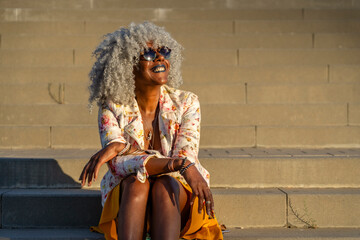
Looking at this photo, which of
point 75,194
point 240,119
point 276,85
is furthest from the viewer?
point 276,85

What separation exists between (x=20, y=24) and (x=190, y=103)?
452 centimetres

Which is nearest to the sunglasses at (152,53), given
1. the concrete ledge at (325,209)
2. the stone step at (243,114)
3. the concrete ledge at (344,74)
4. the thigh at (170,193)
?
the thigh at (170,193)

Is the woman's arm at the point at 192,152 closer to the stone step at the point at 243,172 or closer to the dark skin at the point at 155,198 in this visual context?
the dark skin at the point at 155,198

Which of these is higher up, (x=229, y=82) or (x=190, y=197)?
(x=229, y=82)

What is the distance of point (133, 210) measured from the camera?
276 cm

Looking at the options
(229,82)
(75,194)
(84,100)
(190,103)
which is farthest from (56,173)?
(229,82)

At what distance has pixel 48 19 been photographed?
7379 millimetres

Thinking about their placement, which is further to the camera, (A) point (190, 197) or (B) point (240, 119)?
(B) point (240, 119)

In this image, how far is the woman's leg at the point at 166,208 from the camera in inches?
107

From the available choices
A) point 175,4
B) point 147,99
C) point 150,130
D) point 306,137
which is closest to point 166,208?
point 150,130

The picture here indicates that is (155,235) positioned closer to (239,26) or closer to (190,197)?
(190,197)

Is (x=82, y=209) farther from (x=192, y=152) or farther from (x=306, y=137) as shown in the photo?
(x=306, y=137)

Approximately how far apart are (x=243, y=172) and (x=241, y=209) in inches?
15.7

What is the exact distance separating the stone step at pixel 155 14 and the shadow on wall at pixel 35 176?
4.02 m
